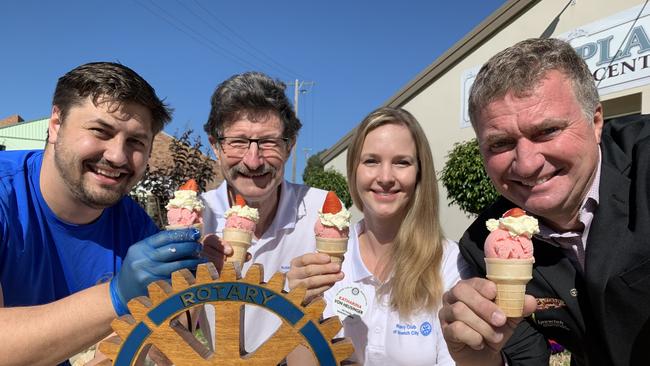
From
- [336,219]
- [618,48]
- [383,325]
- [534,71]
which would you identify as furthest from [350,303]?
[618,48]

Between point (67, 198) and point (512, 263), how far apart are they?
2.71 meters

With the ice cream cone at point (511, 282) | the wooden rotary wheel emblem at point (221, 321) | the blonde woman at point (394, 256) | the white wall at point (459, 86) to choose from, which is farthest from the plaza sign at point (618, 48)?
the wooden rotary wheel emblem at point (221, 321)

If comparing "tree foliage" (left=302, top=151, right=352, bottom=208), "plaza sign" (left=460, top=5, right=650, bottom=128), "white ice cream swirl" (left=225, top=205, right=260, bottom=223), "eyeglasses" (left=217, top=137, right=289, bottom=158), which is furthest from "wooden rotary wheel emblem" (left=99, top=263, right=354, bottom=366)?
"tree foliage" (left=302, top=151, right=352, bottom=208)

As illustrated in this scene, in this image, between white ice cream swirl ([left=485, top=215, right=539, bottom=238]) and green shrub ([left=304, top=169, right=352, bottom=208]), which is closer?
white ice cream swirl ([left=485, top=215, right=539, bottom=238])

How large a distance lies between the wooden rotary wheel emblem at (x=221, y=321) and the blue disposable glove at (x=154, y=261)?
4.7 inches

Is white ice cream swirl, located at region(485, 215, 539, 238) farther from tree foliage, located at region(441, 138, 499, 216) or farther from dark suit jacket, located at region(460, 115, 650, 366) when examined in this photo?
tree foliage, located at region(441, 138, 499, 216)

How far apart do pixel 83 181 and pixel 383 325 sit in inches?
84.2

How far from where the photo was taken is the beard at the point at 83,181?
275 centimetres

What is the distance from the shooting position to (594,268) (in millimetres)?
2486

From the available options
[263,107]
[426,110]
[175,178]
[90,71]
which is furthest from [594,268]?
[426,110]

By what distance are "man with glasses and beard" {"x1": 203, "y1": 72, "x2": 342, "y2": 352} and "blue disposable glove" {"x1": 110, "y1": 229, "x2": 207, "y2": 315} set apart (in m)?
1.38

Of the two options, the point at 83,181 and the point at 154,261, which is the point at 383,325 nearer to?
the point at 154,261

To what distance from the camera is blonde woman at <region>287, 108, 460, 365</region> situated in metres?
3.06

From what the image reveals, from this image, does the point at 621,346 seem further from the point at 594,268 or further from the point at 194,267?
the point at 194,267
